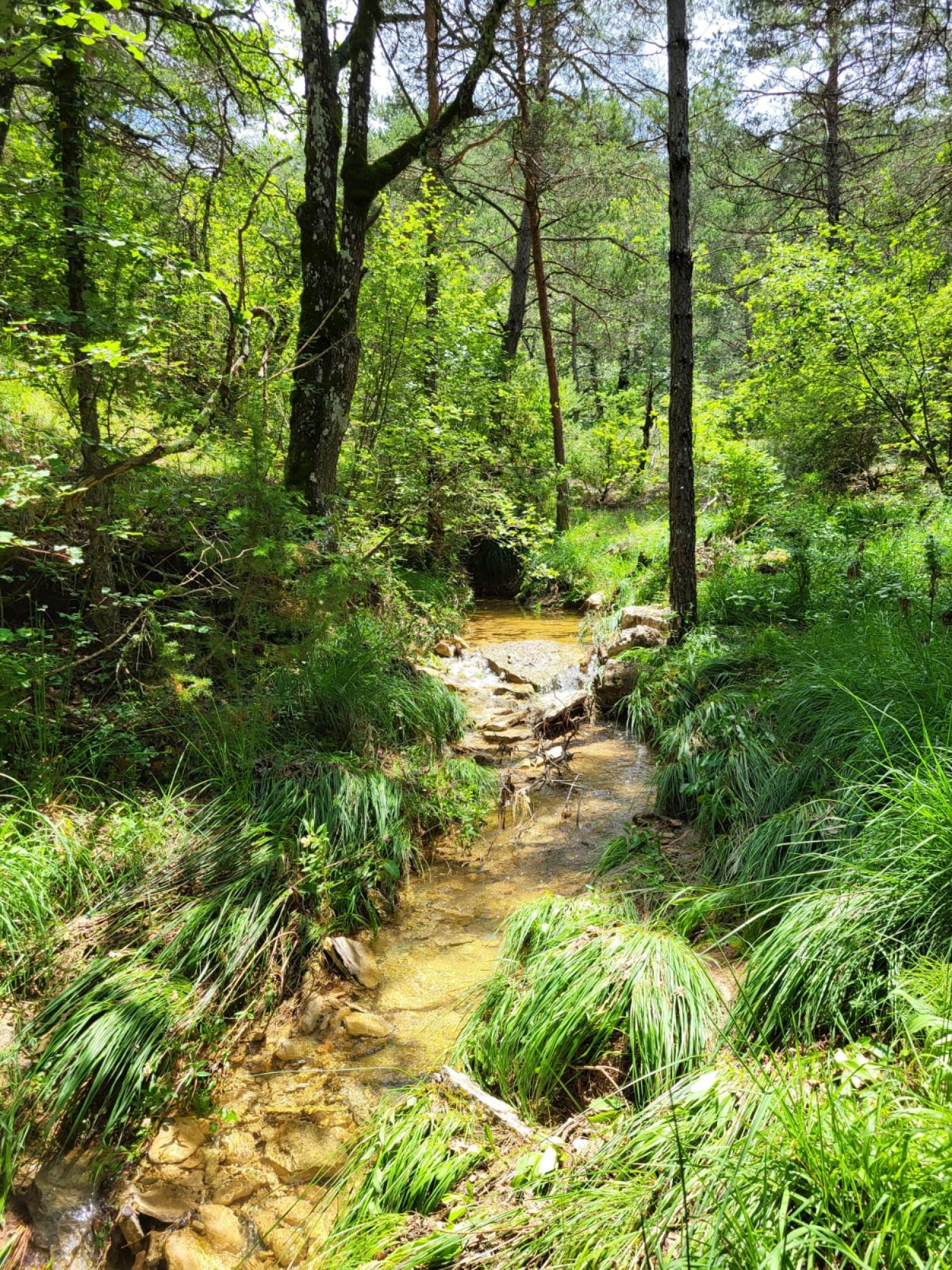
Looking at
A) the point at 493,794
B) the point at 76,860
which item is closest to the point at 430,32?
the point at 493,794

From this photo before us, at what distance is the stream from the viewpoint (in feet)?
7.07

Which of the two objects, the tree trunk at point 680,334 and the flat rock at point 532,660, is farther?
the flat rock at point 532,660

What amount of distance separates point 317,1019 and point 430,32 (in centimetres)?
1260

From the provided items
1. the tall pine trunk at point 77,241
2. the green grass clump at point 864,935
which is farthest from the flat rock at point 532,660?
the green grass clump at point 864,935

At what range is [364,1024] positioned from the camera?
306cm

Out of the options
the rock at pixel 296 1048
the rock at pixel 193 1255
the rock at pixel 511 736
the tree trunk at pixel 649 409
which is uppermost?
the tree trunk at pixel 649 409

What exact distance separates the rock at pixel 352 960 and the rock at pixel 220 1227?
113cm

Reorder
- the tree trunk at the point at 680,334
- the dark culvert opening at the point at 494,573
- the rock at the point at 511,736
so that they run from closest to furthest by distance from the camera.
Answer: the tree trunk at the point at 680,334
the rock at the point at 511,736
the dark culvert opening at the point at 494,573

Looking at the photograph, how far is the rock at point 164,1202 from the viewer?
86.5 inches

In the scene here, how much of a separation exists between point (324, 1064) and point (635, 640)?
216 inches

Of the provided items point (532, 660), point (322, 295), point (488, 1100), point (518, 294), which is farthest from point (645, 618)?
point (518, 294)

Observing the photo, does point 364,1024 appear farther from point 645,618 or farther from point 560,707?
point 645,618

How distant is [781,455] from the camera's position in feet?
43.8

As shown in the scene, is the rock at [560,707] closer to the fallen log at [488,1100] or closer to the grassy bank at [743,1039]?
the grassy bank at [743,1039]
